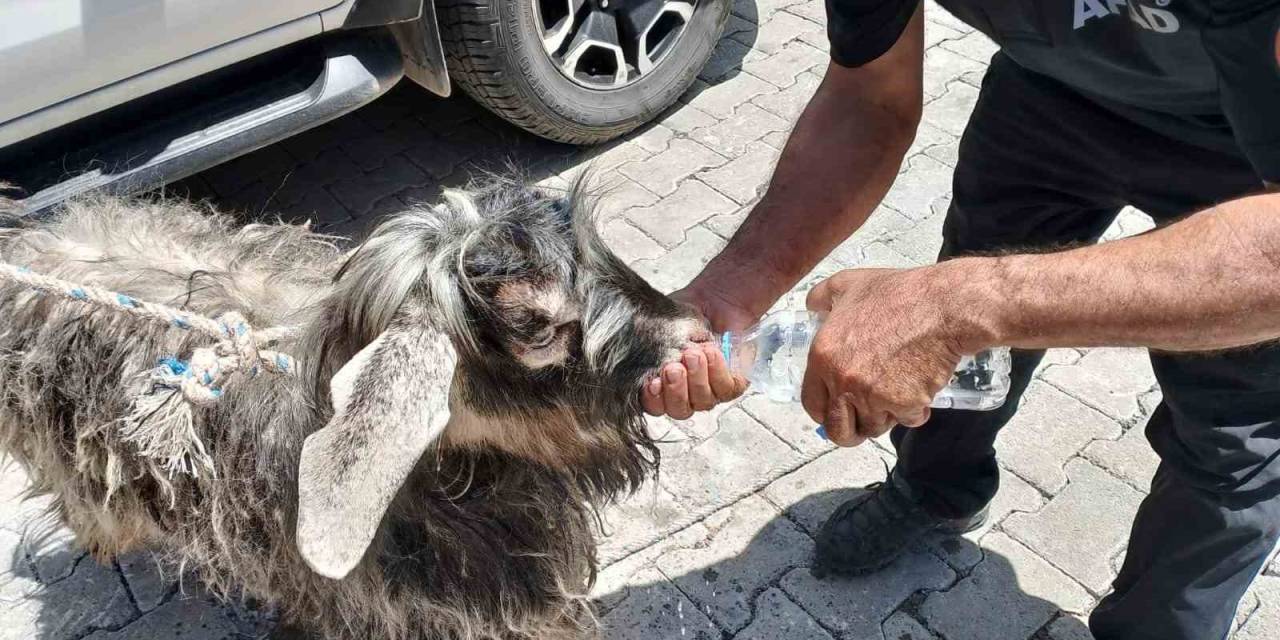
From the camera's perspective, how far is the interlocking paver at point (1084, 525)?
136 inches

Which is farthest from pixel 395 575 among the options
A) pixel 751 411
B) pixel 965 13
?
pixel 965 13

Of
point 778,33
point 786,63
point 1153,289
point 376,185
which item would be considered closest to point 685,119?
point 786,63

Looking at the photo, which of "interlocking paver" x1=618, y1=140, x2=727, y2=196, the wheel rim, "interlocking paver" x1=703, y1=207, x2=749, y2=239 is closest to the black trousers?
"interlocking paver" x1=703, y1=207, x2=749, y2=239

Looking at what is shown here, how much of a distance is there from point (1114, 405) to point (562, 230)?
8.45 ft

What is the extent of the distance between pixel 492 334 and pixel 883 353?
88cm

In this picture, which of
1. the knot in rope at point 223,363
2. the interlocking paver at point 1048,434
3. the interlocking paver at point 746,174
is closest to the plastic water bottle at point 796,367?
the interlocking paver at point 1048,434

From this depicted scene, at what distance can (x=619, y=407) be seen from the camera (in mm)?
2525

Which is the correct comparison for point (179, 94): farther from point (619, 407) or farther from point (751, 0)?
A: point (751, 0)

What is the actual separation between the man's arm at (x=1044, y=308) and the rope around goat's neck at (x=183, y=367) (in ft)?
4.34

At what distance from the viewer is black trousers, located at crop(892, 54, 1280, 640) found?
2.34 m

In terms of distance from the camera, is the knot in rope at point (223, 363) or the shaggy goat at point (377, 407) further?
the knot in rope at point (223, 363)

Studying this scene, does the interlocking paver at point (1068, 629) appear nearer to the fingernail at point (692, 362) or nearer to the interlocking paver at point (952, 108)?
the fingernail at point (692, 362)

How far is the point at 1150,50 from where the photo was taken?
2.18 m

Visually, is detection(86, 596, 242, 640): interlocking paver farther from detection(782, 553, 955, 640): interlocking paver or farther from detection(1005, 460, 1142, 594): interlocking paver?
detection(1005, 460, 1142, 594): interlocking paver
